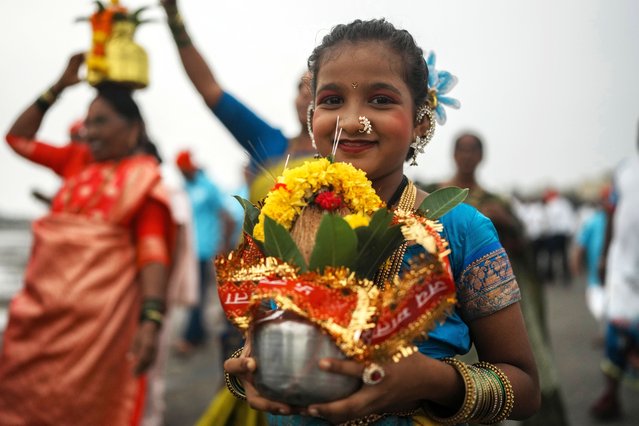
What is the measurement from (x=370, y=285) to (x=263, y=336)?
23cm

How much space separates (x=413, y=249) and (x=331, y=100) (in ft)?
1.40

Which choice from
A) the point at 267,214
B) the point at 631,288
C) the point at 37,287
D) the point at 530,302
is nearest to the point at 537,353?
the point at 530,302

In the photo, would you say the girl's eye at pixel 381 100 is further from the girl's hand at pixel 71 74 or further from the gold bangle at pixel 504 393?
the girl's hand at pixel 71 74

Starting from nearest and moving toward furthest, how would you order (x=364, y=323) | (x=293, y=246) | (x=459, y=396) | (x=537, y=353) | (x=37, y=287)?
(x=364, y=323), (x=293, y=246), (x=459, y=396), (x=37, y=287), (x=537, y=353)

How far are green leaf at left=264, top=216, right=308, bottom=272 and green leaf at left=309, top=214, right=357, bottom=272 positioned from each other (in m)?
0.04

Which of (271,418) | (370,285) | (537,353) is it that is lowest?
(537,353)

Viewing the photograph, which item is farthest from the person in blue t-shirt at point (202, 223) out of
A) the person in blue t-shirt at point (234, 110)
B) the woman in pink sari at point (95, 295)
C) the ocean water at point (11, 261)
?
the person in blue t-shirt at point (234, 110)

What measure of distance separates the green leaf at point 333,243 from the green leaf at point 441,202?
0.86 ft

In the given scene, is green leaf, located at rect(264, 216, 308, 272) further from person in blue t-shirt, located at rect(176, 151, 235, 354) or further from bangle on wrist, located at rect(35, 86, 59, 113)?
person in blue t-shirt, located at rect(176, 151, 235, 354)

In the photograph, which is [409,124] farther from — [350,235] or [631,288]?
[631,288]

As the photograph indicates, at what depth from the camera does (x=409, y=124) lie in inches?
68.1

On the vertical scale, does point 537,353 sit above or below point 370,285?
below

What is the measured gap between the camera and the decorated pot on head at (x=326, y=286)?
1.29 metres

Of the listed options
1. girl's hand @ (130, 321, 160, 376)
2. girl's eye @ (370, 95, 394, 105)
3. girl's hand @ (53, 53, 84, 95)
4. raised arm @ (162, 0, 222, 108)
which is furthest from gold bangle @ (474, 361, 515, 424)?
girl's hand @ (53, 53, 84, 95)
